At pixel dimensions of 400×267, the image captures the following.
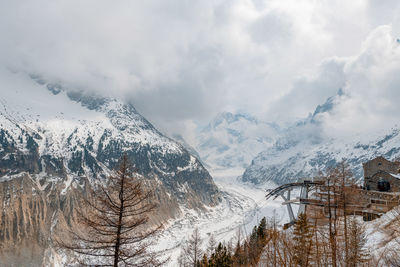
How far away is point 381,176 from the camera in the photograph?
4878 cm

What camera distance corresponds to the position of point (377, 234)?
17.5m

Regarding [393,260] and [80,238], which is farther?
[80,238]

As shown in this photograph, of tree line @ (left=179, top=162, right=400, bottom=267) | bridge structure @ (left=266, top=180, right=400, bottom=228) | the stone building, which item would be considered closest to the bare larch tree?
tree line @ (left=179, top=162, right=400, bottom=267)

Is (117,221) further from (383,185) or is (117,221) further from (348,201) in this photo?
(383,185)

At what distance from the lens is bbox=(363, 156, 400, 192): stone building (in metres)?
44.6

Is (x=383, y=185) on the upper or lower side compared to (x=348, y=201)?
upper

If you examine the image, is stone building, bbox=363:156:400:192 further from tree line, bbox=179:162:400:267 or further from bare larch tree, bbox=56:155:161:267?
bare larch tree, bbox=56:155:161:267

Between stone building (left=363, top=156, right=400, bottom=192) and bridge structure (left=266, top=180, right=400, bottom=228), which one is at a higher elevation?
stone building (left=363, top=156, right=400, bottom=192)

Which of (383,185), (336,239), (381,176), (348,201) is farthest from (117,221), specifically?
(381,176)

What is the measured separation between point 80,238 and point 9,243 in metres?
192

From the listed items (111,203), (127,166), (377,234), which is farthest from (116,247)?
(377,234)

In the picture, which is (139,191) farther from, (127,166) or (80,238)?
(80,238)

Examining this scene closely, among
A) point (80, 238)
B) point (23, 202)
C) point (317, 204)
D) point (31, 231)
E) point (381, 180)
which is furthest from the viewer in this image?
point (23, 202)

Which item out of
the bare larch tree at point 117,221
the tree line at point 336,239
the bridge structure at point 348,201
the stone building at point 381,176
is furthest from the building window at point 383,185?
the bare larch tree at point 117,221
